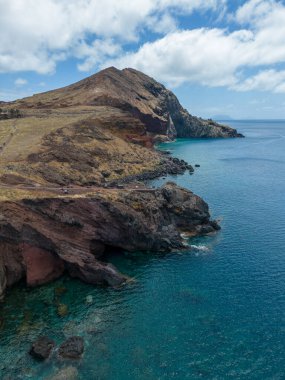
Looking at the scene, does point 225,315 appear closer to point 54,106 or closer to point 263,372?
point 263,372

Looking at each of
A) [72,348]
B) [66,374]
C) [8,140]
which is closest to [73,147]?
[8,140]

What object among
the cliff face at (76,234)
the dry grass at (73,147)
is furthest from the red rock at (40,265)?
the dry grass at (73,147)

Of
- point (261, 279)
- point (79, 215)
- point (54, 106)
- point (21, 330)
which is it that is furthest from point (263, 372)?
point (54, 106)

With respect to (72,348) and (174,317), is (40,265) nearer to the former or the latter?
(72,348)

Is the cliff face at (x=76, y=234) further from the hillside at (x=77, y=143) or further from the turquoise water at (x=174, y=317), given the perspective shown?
the hillside at (x=77, y=143)

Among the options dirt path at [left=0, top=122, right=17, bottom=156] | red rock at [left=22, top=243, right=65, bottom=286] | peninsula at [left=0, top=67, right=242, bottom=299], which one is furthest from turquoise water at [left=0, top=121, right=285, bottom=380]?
dirt path at [left=0, top=122, right=17, bottom=156]

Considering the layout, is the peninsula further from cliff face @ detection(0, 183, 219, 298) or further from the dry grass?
the dry grass
